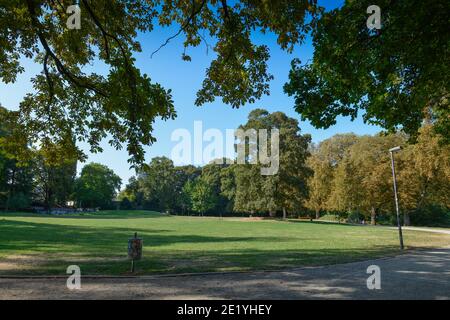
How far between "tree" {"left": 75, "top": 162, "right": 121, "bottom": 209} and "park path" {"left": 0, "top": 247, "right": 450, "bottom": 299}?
8796cm

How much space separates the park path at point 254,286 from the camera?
6.91m

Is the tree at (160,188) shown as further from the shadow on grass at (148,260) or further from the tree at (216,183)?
the shadow on grass at (148,260)

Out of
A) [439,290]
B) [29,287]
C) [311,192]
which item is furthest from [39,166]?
[439,290]

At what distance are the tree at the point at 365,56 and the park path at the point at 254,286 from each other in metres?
4.46

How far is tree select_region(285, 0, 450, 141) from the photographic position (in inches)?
309

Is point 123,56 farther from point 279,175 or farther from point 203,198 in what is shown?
point 203,198

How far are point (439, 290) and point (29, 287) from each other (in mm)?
9763

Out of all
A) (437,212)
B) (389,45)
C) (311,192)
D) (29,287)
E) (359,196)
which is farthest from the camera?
(311,192)

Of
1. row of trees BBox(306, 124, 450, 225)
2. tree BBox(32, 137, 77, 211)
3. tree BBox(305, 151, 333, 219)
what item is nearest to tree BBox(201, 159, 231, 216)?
row of trees BBox(306, 124, 450, 225)

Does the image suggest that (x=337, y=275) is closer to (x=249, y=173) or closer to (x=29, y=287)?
(x=29, y=287)

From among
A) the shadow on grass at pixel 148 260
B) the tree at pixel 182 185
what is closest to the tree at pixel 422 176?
the shadow on grass at pixel 148 260

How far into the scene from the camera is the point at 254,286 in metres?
7.81

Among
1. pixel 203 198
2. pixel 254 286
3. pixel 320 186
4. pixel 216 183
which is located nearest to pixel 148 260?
pixel 254 286

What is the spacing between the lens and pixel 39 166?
7638 cm
